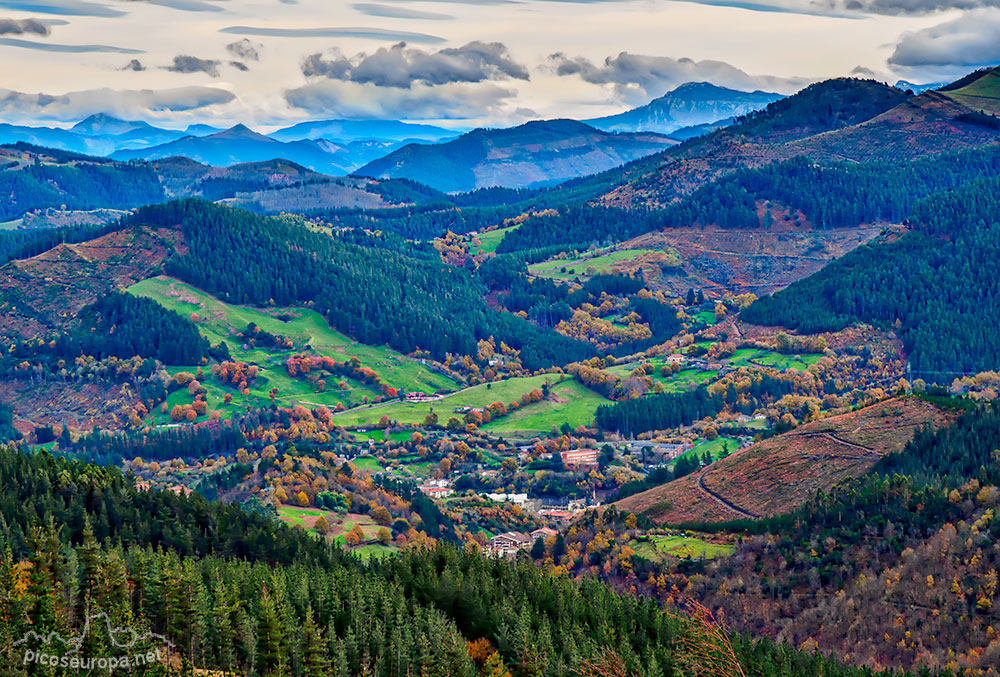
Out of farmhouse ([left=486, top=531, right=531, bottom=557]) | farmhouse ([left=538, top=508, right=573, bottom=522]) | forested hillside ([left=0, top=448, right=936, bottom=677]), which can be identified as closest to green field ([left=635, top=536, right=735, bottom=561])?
forested hillside ([left=0, top=448, right=936, bottom=677])

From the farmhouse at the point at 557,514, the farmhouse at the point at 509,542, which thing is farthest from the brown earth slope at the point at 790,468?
the farmhouse at the point at 557,514

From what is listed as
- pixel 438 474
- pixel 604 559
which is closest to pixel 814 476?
pixel 604 559

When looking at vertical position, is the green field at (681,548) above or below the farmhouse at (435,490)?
above

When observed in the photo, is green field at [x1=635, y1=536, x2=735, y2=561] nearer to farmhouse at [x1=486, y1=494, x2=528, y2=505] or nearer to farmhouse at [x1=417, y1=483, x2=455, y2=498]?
farmhouse at [x1=486, y1=494, x2=528, y2=505]

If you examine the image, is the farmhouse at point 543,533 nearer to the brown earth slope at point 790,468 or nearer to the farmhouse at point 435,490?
the brown earth slope at point 790,468

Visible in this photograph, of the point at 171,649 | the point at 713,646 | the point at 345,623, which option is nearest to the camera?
the point at 713,646

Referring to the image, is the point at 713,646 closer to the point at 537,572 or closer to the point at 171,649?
the point at 171,649
